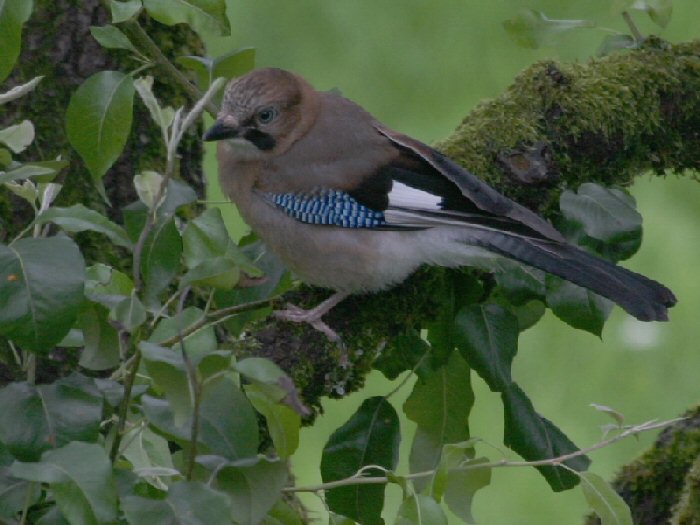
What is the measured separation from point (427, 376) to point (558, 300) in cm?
28

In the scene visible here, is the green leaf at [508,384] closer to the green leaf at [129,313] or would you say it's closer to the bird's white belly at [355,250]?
the bird's white belly at [355,250]

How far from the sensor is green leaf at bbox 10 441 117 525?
1335mm

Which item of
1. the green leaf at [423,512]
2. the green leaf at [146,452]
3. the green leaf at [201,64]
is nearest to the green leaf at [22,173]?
the green leaf at [146,452]

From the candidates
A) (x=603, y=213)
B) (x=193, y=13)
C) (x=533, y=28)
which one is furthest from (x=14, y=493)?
(x=533, y=28)

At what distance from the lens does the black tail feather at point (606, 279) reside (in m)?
2.23

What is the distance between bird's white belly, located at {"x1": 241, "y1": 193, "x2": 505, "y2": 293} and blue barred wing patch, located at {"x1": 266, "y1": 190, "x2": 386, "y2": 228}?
20mm

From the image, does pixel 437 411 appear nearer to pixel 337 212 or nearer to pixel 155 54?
pixel 337 212

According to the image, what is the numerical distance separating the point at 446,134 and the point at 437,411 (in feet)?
12.8

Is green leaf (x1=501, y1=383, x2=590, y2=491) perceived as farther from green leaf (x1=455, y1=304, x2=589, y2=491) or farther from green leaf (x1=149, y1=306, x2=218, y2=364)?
green leaf (x1=149, y1=306, x2=218, y2=364)

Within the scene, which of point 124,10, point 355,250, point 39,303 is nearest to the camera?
point 39,303

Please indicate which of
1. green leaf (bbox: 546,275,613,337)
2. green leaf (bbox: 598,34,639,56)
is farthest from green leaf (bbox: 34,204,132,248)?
green leaf (bbox: 598,34,639,56)

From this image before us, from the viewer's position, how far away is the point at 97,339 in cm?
166

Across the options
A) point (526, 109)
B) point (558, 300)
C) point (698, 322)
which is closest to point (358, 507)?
point (558, 300)

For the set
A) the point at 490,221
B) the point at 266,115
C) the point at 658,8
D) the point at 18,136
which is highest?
the point at 658,8
